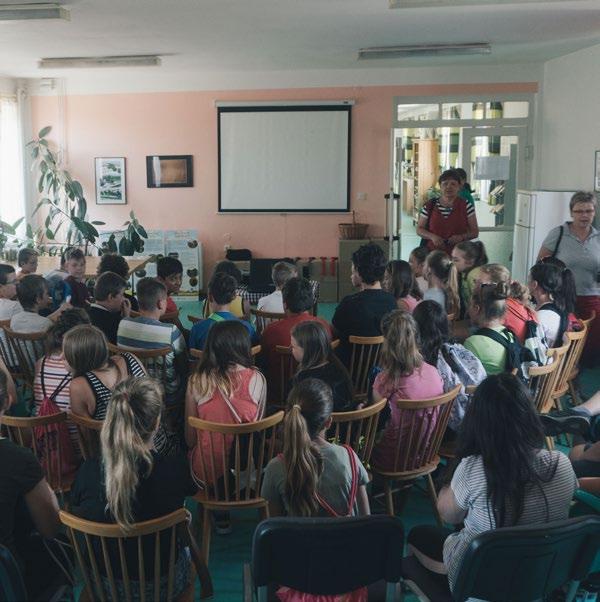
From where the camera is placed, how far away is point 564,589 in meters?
2.20

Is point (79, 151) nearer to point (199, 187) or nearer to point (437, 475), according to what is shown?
point (199, 187)

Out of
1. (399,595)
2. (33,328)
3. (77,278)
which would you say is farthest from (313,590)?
(77,278)

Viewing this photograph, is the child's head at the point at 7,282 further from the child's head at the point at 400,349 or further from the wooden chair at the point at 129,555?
the wooden chair at the point at 129,555

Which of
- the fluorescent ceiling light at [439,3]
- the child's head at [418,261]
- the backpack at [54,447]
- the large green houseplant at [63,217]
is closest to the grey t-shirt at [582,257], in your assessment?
the child's head at [418,261]

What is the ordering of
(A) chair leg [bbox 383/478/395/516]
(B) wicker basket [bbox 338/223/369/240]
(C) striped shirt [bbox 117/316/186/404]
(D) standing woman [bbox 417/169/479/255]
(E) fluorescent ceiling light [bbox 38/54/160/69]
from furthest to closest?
(B) wicker basket [bbox 338/223/369/240]
(E) fluorescent ceiling light [bbox 38/54/160/69]
(D) standing woman [bbox 417/169/479/255]
(C) striped shirt [bbox 117/316/186/404]
(A) chair leg [bbox 383/478/395/516]

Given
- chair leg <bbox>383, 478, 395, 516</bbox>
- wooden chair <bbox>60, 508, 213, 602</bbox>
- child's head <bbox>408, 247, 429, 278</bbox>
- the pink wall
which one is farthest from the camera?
the pink wall

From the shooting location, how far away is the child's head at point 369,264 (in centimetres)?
433

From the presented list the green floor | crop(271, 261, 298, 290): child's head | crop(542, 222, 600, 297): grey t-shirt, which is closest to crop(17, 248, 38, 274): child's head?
crop(271, 261, 298, 290): child's head

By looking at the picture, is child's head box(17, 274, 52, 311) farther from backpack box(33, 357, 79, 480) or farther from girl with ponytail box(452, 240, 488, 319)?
girl with ponytail box(452, 240, 488, 319)

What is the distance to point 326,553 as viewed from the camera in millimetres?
1925

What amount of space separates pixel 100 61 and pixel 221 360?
234 inches

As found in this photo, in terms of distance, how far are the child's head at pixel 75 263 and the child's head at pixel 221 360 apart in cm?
309

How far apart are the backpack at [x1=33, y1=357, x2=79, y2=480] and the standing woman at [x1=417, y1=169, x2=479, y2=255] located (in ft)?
13.5

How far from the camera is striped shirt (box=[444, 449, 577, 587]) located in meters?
2.08
